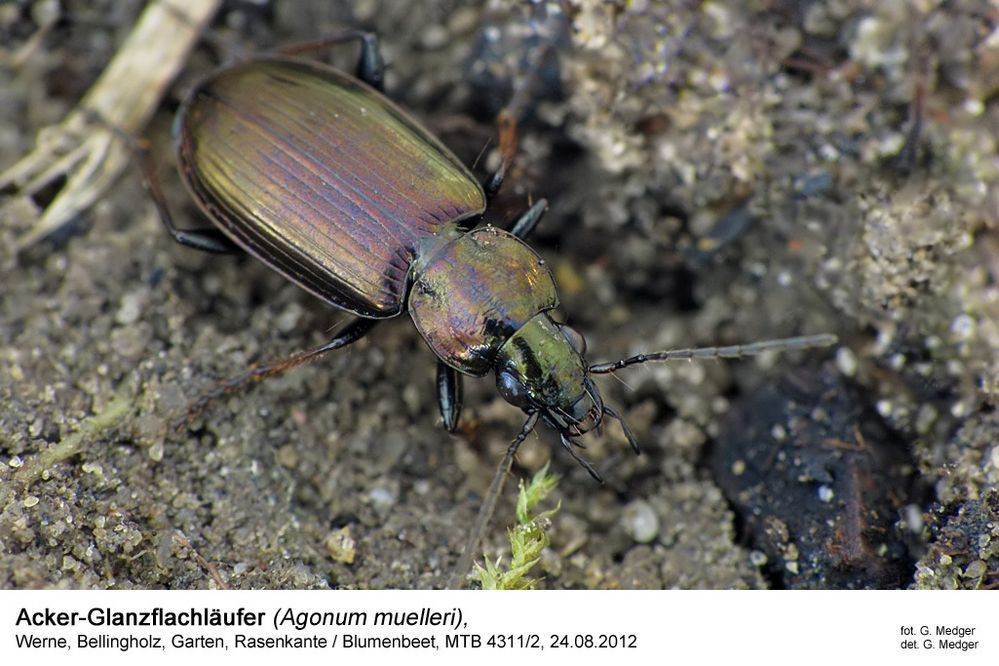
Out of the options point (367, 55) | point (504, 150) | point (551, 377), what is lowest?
point (551, 377)

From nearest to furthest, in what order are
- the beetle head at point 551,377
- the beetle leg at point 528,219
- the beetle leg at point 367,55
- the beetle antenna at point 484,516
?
the beetle antenna at point 484,516, the beetle head at point 551,377, the beetle leg at point 528,219, the beetle leg at point 367,55

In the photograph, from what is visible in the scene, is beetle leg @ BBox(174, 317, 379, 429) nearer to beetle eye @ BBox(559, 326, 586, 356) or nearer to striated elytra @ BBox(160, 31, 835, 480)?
striated elytra @ BBox(160, 31, 835, 480)

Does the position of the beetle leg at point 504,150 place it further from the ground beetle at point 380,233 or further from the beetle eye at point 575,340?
the beetle eye at point 575,340

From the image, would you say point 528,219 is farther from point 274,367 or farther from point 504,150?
point 274,367

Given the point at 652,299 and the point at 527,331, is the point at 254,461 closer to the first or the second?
the point at 527,331

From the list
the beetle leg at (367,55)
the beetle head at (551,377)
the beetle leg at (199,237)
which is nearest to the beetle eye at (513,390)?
the beetle head at (551,377)

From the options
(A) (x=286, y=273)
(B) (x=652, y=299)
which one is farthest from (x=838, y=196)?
(A) (x=286, y=273)

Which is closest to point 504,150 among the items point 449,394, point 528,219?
point 528,219
